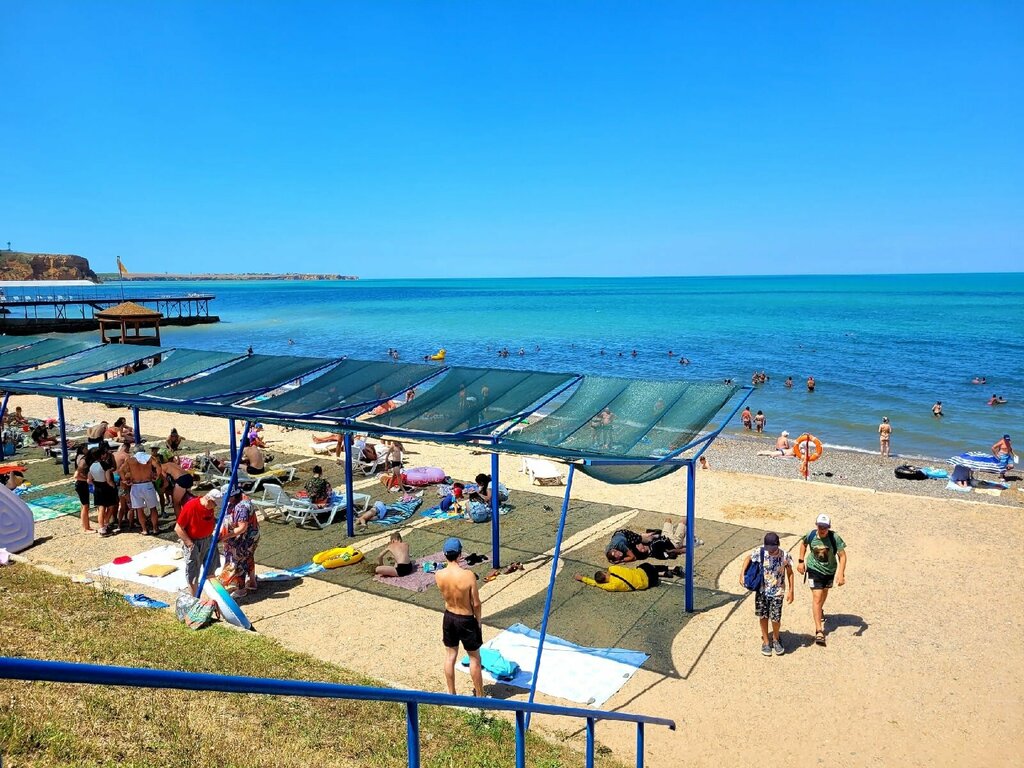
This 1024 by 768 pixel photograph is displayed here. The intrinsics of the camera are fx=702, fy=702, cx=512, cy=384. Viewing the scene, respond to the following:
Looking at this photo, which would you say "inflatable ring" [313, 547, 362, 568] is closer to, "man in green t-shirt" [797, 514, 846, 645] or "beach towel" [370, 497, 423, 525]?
"beach towel" [370, 497, 423, 525]

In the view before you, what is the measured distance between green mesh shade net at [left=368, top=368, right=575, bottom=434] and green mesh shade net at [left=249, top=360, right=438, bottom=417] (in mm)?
413

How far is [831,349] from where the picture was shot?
4812 cm

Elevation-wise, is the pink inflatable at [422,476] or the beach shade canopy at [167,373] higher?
the beach shade canopy at [167,373]

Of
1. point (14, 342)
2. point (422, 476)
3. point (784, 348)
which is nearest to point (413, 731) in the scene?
point (422, 476)

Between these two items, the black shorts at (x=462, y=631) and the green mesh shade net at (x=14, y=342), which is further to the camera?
the green mesh shade net at (x=14, y=342)

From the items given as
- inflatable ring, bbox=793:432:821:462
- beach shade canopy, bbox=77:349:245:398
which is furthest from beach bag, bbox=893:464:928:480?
beach shade canopy, bbox=77:349:245:398

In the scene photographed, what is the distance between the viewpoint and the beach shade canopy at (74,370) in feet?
36.6

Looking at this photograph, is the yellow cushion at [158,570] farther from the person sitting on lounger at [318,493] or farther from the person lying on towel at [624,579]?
the person lying on towel at [624,579]

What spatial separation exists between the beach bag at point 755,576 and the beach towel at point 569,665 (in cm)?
124

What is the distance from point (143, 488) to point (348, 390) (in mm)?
3273

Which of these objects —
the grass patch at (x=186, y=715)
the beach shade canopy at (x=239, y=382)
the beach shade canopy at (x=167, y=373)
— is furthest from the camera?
the beach shade canopy at (x=167, y=373)

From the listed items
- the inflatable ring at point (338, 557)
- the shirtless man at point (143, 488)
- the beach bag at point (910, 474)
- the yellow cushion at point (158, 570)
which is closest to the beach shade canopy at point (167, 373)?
the shirtless man at point (143, 488)

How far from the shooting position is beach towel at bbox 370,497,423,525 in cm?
1095

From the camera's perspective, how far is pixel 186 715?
423cm
